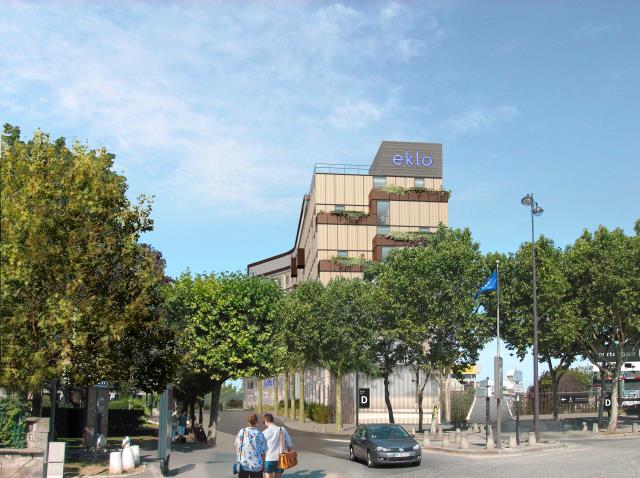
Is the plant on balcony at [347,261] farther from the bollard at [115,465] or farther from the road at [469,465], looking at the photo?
the bollard at [115,465]

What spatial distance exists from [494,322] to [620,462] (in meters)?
23.4

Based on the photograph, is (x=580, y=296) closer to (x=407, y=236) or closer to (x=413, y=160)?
(x=407, y=236)

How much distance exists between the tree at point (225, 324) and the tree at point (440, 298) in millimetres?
10869

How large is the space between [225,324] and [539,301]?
1959 centimetres

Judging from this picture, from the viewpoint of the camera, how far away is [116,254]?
2495 cm

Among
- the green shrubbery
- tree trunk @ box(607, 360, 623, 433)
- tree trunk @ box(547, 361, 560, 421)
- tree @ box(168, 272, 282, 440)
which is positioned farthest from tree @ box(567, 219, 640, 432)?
the green shrubbery

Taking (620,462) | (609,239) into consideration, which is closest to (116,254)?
(620,462)

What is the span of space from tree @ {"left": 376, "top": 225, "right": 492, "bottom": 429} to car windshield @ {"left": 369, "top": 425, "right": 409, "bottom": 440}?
61.4 ft

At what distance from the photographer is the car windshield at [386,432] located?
26648 millimetres

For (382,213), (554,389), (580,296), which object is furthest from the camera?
(382,213)

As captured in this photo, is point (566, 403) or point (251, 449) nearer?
point (251, 449)

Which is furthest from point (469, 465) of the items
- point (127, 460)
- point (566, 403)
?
point (566, 403)

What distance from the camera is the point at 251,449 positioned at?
15.0m

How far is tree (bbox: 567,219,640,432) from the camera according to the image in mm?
42469
